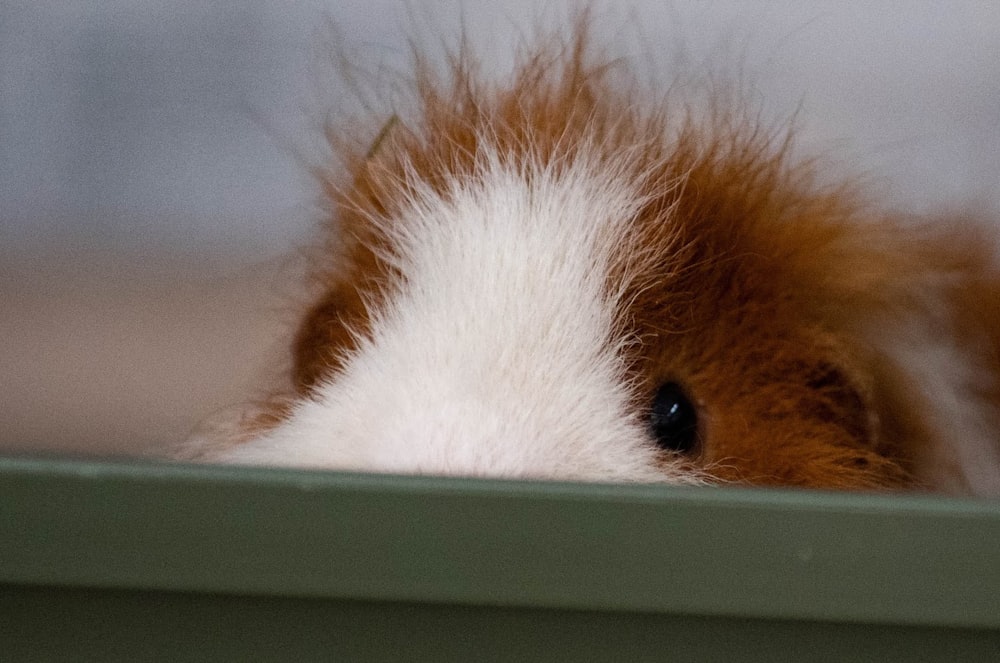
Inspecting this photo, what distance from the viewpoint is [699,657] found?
440 mm

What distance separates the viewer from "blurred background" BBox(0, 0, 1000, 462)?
1.04 m

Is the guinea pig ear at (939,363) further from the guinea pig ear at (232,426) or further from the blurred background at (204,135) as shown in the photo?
the guinea pig ear at (232,426)

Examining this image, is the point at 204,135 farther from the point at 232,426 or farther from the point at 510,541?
the point at 510,541

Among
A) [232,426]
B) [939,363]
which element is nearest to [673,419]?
[939,363]

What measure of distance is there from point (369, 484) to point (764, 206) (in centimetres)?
53

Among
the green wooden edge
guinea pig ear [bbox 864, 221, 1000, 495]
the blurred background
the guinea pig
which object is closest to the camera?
the green wooden edge

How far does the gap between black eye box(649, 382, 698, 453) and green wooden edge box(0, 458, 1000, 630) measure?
296 mm

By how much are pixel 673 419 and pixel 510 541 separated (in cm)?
34

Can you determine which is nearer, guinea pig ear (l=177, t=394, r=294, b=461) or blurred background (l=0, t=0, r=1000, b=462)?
guinea pig ear (l=177, t=394, r=294, b=461)

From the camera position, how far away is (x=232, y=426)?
97 centimetres

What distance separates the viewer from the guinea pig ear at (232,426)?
35.3 inches

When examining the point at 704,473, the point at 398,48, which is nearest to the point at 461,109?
the point at 398,48

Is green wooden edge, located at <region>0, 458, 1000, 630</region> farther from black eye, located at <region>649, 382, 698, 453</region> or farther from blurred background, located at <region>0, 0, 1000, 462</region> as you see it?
blurred background, located at <region>0, 0, 1000, 462</region>

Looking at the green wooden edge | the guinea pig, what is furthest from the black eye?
the green wooden edge
